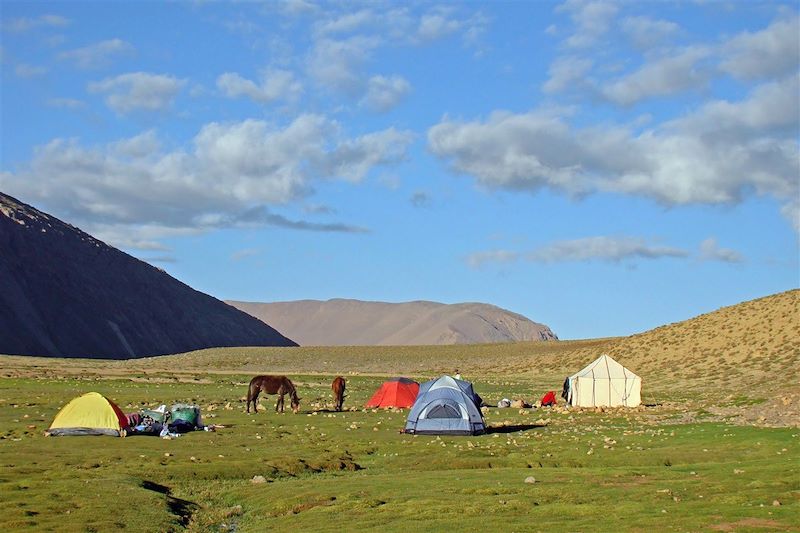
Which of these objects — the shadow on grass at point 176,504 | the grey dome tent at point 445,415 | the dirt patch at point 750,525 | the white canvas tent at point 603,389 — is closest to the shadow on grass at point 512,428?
the grey dome tent at point 445,415

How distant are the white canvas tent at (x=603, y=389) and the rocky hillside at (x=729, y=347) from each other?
16019 mm

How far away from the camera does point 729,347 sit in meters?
97.2

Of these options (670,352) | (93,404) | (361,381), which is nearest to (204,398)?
(93,404)

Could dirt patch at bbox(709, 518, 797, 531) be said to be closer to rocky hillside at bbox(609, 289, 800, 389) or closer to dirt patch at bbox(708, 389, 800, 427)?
dirt patch at bbox(708, 389, 800, 427)

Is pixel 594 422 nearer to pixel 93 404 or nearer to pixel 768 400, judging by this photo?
pixel 768 400

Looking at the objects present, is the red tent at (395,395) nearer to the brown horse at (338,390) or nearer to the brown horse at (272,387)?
the brown horse at (338,390)

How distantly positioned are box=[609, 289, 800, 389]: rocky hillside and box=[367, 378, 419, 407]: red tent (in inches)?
1109

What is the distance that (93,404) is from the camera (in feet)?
131

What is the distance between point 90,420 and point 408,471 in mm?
14231

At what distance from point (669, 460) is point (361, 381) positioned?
64452mm

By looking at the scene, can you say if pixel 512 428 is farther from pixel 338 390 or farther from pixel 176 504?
pixel 176 504

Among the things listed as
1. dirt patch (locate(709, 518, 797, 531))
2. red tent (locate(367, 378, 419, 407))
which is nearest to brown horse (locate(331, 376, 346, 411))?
red tent (locate(367, 378, 419, 407))

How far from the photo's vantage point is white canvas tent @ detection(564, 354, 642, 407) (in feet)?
200

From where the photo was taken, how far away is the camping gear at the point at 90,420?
39.5 metres
